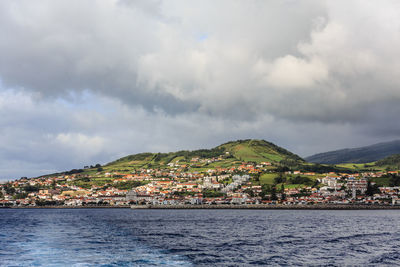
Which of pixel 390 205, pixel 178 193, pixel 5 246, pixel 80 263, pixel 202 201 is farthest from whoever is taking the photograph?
pixel 178 193

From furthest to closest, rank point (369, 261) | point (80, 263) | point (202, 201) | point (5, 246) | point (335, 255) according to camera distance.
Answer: point (202, 201), point (5, 246), point (335, 255), point (369, 261), point (80, 263)

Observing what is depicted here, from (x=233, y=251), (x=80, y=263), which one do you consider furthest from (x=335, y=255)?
(x=80, y=263)

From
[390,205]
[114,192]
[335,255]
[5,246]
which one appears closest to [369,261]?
[335,255]

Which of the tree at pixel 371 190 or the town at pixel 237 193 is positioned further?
the tree at pixel 371 190

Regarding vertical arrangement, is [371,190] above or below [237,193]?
below

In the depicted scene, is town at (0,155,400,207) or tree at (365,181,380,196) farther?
tree at (365,181,380,196)

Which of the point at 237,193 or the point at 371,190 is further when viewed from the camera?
the point at 237,193

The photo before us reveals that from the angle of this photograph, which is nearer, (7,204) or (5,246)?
(5,246)

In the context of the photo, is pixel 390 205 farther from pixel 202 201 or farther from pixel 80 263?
pixel 80 263

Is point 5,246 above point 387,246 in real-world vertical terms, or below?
above
